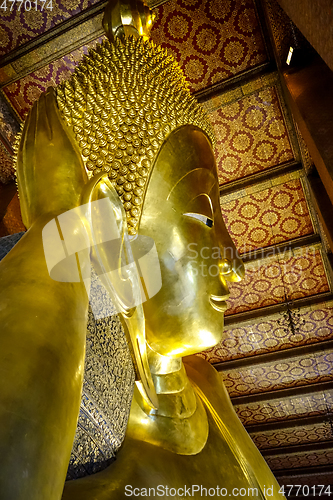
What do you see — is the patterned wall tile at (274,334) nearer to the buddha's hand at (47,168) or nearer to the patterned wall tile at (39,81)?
the patterned wall tile at (39,81)

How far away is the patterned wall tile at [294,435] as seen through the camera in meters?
5.15

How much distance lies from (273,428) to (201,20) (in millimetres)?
5006

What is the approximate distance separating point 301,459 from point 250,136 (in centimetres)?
508

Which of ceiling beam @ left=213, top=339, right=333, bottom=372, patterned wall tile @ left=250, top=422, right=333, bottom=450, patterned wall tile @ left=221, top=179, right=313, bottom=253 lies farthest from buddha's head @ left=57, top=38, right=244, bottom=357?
patterned wall tile @ left=250, top=422, right=333, bottom=450

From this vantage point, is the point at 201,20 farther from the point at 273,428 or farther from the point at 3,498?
the point at 273,428

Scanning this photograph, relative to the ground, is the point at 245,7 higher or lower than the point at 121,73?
higher

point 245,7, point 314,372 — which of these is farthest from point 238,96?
point 314,372

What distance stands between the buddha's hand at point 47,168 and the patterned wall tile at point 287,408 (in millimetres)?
4637

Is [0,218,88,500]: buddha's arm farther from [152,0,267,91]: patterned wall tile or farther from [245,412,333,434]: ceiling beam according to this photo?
[245,412,333,434]: ceiling beam

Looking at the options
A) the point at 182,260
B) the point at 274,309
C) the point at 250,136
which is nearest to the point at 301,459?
the point at 274,309

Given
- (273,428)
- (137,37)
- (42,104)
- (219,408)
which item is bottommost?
(273,428)

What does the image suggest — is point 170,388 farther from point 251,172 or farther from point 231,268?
point 251,172

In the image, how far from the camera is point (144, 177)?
1222 millimetres

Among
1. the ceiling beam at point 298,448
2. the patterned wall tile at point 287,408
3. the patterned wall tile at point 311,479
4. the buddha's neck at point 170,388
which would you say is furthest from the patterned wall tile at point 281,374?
the buddha's neck at point 170,388
